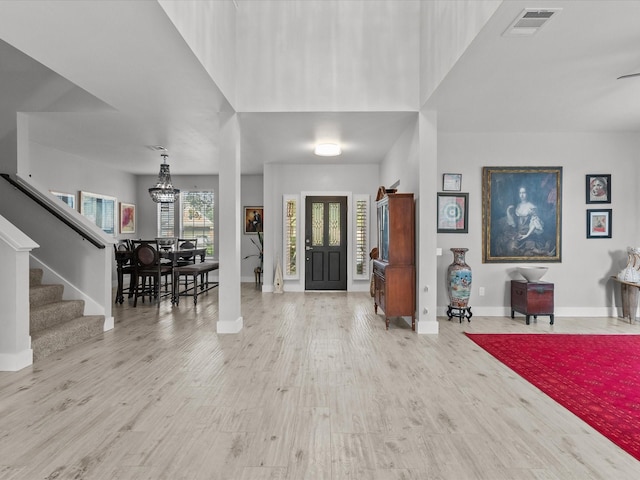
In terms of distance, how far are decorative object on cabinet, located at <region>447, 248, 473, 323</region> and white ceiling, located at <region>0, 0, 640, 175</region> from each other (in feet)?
6.04

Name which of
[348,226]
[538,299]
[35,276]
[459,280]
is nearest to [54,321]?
[35,276]

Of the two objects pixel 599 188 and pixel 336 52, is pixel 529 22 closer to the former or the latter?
pixel 336 52

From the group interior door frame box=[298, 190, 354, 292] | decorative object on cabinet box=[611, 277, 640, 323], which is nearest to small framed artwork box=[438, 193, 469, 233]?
decorative object on cabinet box=[611, 277, 640, 323]

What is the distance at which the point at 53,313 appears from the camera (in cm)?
421

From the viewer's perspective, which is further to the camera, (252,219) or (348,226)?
(252,219)

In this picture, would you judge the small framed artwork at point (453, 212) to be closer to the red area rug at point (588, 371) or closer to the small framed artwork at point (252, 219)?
the red area rug at point (588, 371)

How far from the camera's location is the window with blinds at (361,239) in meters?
8.04

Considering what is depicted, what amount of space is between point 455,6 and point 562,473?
140 inches

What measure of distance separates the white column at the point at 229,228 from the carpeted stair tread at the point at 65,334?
1.45 m

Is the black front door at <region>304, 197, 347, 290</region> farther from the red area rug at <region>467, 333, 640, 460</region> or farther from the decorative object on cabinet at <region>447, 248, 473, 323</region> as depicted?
the red area rug at <region>467, 333, 640, 460</region>

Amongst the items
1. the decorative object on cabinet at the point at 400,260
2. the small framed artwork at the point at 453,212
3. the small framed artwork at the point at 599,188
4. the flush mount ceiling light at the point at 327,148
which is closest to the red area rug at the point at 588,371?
the decorative object on cabinet at the point at 400,260

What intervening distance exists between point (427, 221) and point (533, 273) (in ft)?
6.05

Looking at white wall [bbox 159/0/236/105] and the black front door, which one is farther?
the black front door

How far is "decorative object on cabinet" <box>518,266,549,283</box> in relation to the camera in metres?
5.17
